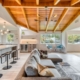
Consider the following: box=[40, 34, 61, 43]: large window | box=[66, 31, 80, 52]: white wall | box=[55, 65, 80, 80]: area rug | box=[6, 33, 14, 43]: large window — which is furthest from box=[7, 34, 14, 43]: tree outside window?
box=[55, 65, 80, 80]: area rug

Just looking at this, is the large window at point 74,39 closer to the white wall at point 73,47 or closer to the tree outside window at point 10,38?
the white wall at point 73,47

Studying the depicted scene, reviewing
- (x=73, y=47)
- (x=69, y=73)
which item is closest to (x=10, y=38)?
(x=73, y=47)

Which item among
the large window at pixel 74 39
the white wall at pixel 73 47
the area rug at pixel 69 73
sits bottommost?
the area rug at pixel 69 73

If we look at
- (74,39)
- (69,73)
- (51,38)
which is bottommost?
(69,73)

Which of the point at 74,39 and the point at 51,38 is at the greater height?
the point at 51,38

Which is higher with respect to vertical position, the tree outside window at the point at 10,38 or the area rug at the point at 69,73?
the tree outside window at the point at 10,38

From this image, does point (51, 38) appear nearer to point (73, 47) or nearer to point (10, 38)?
point (73, 47)

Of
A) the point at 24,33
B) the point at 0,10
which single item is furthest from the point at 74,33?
the point at 0,10

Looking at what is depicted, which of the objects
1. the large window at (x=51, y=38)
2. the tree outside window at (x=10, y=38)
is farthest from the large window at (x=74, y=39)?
the tree outside window at (x=10, y=38)

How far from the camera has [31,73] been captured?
2.18m

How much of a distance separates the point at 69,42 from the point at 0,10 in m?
8.73

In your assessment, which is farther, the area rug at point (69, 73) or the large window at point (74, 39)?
the large window at point (74, 39)

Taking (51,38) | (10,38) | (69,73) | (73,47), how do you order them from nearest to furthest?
(69,73)
(10,38)
(73,47)
(51,38)

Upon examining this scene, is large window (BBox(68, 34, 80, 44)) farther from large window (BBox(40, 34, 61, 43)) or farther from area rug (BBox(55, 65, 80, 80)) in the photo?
area rug (BBox(55, 65, 80, 80))
